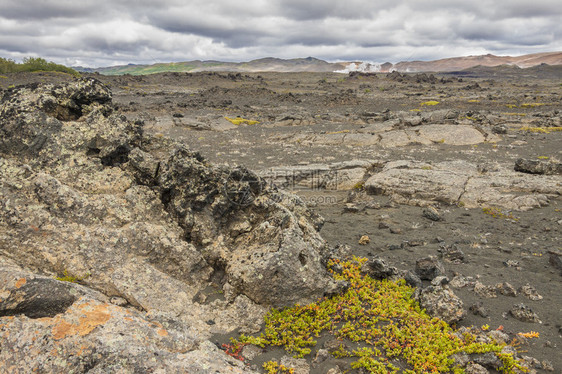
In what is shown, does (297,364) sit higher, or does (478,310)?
(297,364)

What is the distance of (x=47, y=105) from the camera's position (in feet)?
31.7

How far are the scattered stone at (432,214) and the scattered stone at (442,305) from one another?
7.75m

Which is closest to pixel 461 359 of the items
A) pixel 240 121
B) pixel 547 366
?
pixel 547 366

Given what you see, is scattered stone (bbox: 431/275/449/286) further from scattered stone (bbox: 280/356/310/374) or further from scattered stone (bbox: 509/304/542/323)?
scattered stone (bbox: 280/356/310/374)

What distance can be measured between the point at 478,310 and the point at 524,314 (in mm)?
1028

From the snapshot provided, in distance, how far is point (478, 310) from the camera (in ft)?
29.7

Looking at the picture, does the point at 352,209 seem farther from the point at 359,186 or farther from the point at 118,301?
the point at 118,301

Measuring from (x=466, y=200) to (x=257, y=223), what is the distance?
1304cm

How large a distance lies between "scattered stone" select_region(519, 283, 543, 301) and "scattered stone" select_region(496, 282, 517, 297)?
22 cm

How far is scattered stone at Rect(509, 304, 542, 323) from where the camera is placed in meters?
8.77

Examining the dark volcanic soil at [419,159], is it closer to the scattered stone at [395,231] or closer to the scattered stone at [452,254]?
the scattered stone at [395,231]

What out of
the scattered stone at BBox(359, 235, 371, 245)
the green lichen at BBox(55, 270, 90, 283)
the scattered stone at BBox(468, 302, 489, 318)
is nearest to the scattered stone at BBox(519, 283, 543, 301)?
the scattered stone at BBox(468, 302, 489, 318)

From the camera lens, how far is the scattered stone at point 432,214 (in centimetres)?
1612

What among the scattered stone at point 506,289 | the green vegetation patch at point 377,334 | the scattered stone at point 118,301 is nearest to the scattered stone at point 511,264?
the scattered stone at point 506,289
